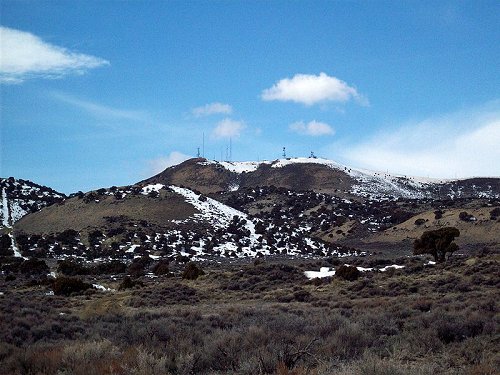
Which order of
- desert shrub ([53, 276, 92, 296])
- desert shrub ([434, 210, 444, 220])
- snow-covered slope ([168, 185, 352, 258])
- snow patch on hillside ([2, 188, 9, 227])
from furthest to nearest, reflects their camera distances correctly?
1. snow patch on hillside ([2, 188, 9, 227])
2. desert shrub ([434, 210, 444, 220])
3. snow-covered slope ([168, 185, 352, 258])
4. desert shrub ([53, 276, 92, 296])

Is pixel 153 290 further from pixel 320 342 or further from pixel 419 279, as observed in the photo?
pixel 320 342

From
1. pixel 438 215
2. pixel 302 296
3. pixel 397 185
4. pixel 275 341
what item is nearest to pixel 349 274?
pixel 302 296

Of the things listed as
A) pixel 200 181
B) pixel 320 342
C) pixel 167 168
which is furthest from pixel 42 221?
pixel 167 168

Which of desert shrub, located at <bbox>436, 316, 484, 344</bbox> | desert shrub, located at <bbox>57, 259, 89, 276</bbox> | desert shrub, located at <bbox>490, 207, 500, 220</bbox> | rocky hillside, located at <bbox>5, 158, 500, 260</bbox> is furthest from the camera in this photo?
desert shrub, located at <bbox>490, 207, 500, 220</bbox>

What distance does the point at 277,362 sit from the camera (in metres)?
6.99

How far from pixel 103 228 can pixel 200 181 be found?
93779mm

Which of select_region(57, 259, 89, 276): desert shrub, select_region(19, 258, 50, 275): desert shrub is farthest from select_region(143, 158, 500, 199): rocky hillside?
select_region(19, 258, 50, 275): desert shrub

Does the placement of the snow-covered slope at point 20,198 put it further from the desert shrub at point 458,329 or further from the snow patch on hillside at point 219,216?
the desert shrub at point 458,329

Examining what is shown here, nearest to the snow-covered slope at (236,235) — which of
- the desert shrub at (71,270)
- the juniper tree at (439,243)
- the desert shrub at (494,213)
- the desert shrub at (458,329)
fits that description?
the desert shrub at (71,270)

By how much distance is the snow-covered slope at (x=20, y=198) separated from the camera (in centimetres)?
8662

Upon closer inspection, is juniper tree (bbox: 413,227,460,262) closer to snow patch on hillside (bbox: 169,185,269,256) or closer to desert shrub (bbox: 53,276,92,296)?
desert shrub (bbox: 53,276,92,296)

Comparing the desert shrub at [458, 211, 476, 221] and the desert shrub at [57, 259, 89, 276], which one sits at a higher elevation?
the desert shrub at [458, 211, 476, 221]

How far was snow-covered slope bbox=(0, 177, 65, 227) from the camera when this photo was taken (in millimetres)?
86625

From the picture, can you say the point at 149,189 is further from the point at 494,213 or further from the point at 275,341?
the point at 275,341
